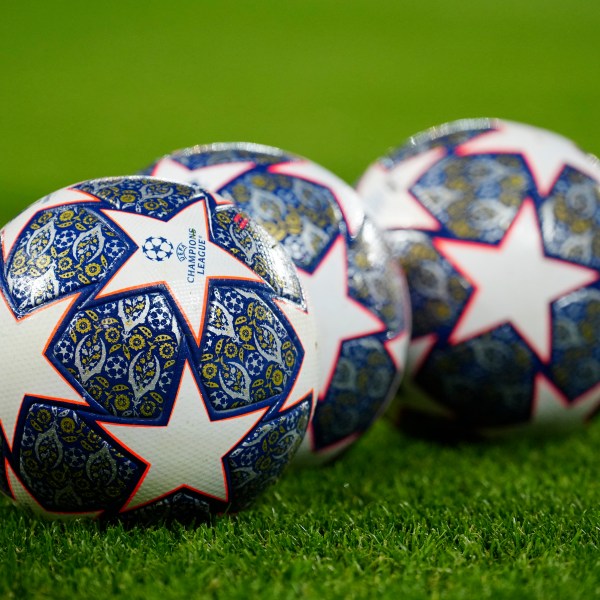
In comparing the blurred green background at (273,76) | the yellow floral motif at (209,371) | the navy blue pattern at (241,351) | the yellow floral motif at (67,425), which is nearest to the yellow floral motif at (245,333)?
the navy blue pattern at (241,351)

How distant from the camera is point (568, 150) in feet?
14.0

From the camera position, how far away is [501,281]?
13.0ft

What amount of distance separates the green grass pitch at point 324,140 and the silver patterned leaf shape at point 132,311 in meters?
0.62

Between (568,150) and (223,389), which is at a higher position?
(568,150)

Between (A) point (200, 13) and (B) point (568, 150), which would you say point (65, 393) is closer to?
(B) point (568, 150)

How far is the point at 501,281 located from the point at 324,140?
7.78 meters

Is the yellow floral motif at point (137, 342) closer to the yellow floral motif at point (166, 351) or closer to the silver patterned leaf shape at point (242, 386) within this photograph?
the yellow floral motif at point (166, 351)

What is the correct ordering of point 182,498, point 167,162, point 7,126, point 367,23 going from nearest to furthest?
point 182,498
point 167,162
point 7,126
point 367,23

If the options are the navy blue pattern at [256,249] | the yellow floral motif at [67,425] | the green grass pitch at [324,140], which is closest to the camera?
the green grass pitch at [324,140]

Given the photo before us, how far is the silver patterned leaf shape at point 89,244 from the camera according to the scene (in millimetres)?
2813

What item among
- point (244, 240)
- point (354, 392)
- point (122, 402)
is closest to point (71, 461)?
point (122, 402)

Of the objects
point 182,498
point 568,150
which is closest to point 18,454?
point 182,498

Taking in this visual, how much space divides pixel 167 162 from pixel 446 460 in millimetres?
1641

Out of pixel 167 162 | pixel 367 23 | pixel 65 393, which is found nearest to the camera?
pixel 65 393
